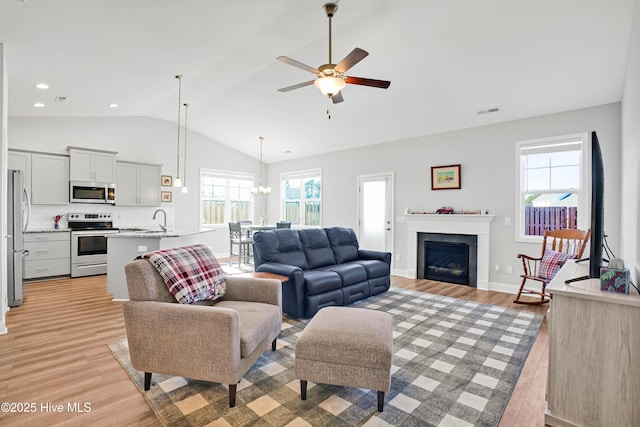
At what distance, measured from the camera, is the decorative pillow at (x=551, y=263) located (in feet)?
12.4

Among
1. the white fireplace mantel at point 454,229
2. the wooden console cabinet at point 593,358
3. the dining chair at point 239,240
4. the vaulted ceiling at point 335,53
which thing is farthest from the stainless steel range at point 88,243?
the wooden console cabinet at point 593,358

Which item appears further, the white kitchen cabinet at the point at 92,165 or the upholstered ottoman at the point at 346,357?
the white kitchen cabinet at the point at 92,165

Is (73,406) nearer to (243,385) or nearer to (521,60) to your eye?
(243,385)

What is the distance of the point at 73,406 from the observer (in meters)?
1.92

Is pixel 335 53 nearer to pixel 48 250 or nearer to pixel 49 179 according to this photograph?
pixel 49 179

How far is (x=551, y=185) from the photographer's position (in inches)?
173

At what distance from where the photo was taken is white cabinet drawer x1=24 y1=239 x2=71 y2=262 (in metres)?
5.04

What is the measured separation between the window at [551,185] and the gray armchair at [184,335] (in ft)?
14.2

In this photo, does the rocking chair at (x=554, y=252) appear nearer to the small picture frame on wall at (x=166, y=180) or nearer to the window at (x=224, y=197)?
the window at (x=224, y=197)

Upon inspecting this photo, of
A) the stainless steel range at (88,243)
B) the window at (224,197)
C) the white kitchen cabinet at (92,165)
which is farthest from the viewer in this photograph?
the window at (224,197)

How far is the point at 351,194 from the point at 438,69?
11.1 feet

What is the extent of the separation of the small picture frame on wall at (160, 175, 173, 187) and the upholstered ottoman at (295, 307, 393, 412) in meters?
6.19

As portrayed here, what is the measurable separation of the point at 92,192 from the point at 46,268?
1471 mm

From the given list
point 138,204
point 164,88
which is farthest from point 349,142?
point 138,204
